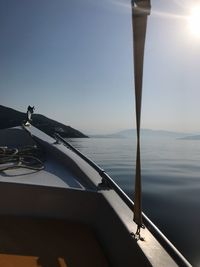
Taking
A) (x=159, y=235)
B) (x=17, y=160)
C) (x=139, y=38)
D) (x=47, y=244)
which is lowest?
(x=47, y=244)

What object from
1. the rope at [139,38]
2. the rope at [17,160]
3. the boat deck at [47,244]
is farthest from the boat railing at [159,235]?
the rope at [17,160]

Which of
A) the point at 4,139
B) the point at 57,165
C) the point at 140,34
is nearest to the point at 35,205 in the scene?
the point at 57,165

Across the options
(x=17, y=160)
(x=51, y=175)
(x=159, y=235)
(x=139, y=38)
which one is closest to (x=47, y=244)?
(x=159, y=235)

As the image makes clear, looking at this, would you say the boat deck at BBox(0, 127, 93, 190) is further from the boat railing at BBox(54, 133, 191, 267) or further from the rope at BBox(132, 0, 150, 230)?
the rope at BBox(132, 0, 150, 230)

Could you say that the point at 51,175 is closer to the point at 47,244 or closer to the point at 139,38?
the point at 47,244

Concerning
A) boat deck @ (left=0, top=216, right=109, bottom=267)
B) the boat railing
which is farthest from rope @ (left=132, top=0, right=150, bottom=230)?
boat deck @ (left=0, top=216, right=109, bottom=267)

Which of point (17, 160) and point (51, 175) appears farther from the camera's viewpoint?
point (17, 160)

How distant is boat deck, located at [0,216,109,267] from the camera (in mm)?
2293

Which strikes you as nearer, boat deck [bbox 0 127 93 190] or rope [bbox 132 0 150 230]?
rope [bbox 132 0 150 230]

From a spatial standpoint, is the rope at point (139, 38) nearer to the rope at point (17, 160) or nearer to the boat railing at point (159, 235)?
the boat railing at point (159, 235)

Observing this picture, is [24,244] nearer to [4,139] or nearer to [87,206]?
[87,206]

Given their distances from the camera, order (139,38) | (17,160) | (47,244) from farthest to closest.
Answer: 1. (17,160)
2. (47,244)
3. (139,38)

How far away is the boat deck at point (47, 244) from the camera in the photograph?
2.29 meters

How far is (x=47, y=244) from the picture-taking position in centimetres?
256
